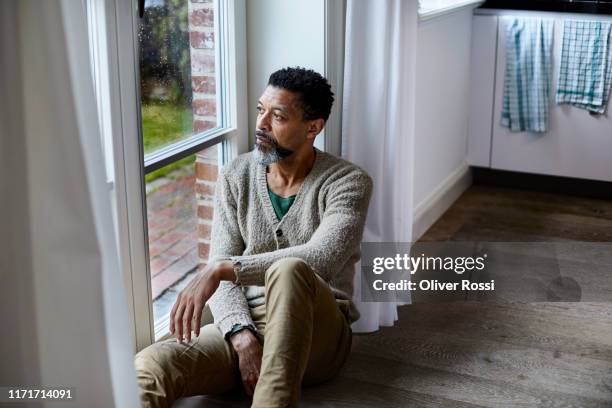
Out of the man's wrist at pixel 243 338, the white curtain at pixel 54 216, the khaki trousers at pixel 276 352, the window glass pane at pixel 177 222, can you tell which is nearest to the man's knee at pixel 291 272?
the khaki trousers at pixel 276 352

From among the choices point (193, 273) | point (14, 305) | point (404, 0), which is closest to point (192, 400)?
point (193, 273)

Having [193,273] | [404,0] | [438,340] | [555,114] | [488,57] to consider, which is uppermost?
[404,0]

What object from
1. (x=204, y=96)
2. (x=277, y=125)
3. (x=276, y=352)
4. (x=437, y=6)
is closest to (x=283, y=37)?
(x=204, y=96)

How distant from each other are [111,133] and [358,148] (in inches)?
37.1

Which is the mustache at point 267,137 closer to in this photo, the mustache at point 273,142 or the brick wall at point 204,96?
the mustache at point 273,142

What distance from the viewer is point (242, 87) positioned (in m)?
2.90

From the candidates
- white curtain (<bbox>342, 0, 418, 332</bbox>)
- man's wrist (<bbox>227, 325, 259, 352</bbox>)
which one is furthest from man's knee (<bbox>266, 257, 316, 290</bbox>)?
white curtain (<bbox>342, 0, 418, 332</bbox>)

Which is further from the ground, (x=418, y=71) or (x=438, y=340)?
(x=418, y=71)

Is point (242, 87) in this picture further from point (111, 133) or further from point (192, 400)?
point (192, 400)

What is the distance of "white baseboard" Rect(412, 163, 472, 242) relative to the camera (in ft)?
12.9

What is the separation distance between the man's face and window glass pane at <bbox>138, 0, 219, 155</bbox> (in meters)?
0.26

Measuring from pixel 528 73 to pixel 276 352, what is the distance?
265 cm

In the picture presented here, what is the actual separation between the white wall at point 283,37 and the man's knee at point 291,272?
70 cm

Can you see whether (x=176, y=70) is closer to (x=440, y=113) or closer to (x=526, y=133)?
(x=440, y=113)
